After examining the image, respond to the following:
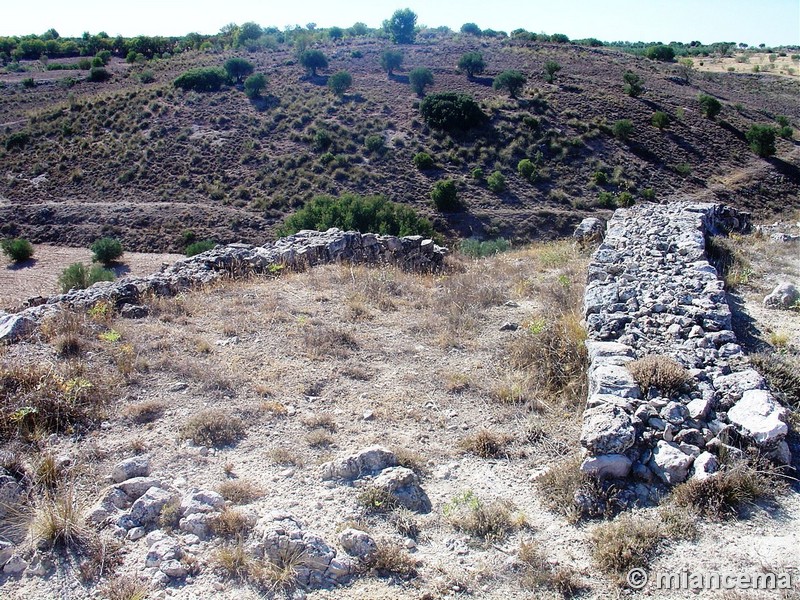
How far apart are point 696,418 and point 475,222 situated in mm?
22830

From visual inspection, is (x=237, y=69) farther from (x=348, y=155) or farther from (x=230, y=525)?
(x=230, y=525)

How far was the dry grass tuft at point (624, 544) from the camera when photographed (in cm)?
381

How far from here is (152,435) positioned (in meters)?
5.51

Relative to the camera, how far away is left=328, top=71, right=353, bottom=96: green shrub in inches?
1535

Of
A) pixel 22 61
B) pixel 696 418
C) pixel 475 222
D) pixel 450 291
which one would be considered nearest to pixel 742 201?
pixel 475 222

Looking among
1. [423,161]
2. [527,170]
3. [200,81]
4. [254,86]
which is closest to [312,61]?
[254,86]

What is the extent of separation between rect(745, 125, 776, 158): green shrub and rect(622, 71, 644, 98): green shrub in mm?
8169

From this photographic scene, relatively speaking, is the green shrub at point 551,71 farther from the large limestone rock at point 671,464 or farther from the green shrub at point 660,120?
the large limestone rock at point 671,464

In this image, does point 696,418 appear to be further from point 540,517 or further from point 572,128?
point 572,128

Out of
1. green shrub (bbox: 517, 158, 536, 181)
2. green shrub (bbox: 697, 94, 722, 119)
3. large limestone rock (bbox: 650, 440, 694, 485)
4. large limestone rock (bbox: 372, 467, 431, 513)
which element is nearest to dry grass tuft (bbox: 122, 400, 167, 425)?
large limestone rock (bbox: 372, 467, 431, 513)

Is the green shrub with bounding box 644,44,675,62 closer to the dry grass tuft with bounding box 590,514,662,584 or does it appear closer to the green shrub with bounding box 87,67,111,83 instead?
the green shrub with bounding box 87,67,111,83

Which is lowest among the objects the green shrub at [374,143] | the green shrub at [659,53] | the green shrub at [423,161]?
the green shrub at [423,161]

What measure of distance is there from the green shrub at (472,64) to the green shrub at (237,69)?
50.0 feet

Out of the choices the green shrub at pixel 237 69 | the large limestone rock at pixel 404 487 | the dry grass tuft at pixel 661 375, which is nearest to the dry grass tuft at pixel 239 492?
the large limestone rock at pixel 404 487
